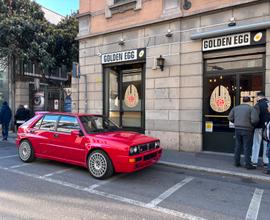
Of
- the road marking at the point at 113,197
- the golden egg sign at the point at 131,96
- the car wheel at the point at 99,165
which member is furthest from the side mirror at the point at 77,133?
the golden egg sign at the point at 131,96

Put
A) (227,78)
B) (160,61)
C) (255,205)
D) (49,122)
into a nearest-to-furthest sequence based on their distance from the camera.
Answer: (255,205) → (49,122) → (227,78) → (160,61)

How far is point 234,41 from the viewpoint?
7.96 m

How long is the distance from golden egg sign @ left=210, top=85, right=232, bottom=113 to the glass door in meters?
2.89

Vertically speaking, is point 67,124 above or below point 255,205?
above

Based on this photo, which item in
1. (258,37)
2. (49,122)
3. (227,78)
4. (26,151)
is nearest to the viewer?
(49,122)

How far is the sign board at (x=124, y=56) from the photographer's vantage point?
9.97 m

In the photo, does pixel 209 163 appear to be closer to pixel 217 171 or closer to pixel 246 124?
pixel 217 171

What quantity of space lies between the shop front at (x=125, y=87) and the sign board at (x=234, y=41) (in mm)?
2607

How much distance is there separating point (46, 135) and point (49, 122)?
0.37m

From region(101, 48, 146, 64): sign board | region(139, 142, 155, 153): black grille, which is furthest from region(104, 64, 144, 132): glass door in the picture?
region(139, 142, 155, 153): black grille

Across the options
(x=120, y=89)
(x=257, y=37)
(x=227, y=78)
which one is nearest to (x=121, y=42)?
(x=120, y=89)

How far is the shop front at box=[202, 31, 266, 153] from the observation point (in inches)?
307

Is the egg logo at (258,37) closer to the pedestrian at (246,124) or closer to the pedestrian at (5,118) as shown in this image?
the pedestrian at (246,124)

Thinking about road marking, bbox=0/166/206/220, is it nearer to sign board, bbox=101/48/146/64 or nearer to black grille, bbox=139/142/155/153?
black grille, bbox=139/142/155/153
